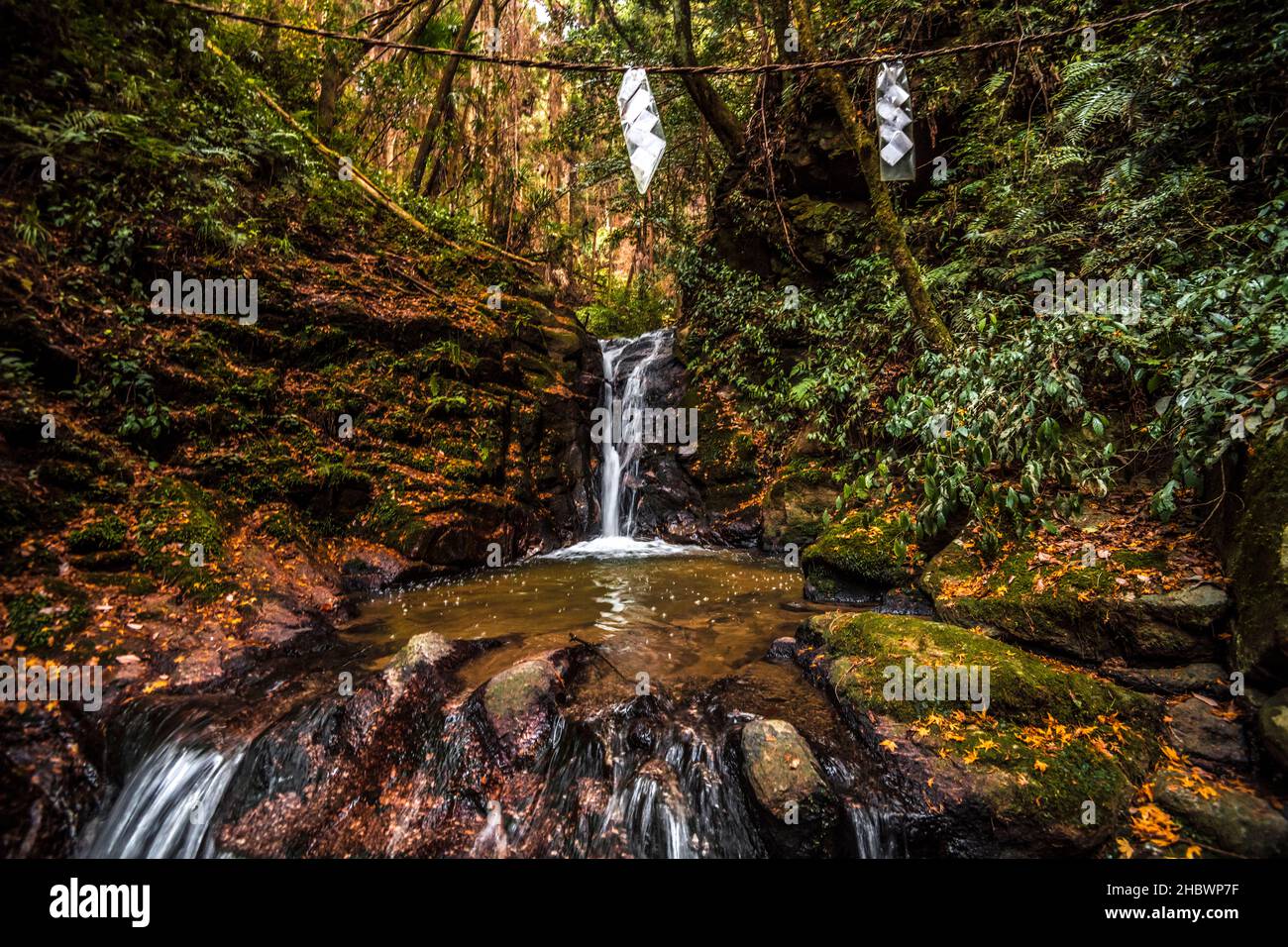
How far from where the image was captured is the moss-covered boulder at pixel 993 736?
2510mm

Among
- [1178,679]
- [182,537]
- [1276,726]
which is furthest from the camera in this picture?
[182,537]

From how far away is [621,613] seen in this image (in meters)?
5.66

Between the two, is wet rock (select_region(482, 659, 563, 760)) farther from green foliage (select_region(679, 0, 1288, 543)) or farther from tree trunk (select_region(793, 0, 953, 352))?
tree trunk (select_region(793, 0, 953, 352))

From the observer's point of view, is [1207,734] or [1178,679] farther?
[1178,679]

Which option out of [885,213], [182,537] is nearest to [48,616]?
[182,537]

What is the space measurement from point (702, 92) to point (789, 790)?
12212 millimetres

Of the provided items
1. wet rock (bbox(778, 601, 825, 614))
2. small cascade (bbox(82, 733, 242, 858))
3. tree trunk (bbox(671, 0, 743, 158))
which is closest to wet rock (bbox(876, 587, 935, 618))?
wet rock (bbox(778, 601, 825, 614))

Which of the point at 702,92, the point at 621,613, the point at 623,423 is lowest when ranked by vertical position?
the point at 621,613

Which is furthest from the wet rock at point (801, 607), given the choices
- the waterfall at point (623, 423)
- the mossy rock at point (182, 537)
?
the mossy rock at point (182, 537)

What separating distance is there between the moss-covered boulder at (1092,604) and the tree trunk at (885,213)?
2.49 meters

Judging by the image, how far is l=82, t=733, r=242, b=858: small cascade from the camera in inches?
111

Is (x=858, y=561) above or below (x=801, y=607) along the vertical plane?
above

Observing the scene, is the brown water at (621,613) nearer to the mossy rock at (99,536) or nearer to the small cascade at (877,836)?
the small cascade at (877,836)

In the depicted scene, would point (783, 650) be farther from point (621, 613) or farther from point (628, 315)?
point (628, 315)
